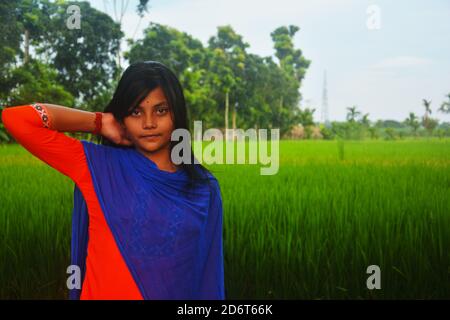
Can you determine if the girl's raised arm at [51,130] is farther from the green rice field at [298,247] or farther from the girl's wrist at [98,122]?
the green rice field at [298,247]

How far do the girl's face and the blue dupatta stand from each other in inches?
1.8

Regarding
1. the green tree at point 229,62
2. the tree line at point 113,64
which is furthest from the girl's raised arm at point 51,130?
the green tree at point 229,62

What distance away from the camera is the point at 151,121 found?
38.5 inches

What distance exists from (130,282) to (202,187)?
304 mm

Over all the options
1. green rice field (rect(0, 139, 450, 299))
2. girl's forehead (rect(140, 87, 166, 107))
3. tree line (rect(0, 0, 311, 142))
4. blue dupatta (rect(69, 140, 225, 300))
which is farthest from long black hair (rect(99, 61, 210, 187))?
tree line (rect(0, 0, 311, 142))

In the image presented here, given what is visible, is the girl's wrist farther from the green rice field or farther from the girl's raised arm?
the green rice field

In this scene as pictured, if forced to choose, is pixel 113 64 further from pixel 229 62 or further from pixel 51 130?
pixel 229 62

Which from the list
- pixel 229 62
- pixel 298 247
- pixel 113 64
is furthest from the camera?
pixel 229 62

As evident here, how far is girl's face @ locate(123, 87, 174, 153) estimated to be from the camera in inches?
38.7

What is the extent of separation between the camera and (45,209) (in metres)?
1.96

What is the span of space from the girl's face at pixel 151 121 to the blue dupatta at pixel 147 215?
5 centimetres

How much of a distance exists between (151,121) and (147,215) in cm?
24

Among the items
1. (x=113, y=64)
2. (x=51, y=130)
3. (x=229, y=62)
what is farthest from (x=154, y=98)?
(x=229, y=62)

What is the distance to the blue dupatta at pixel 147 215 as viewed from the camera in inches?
39.1
